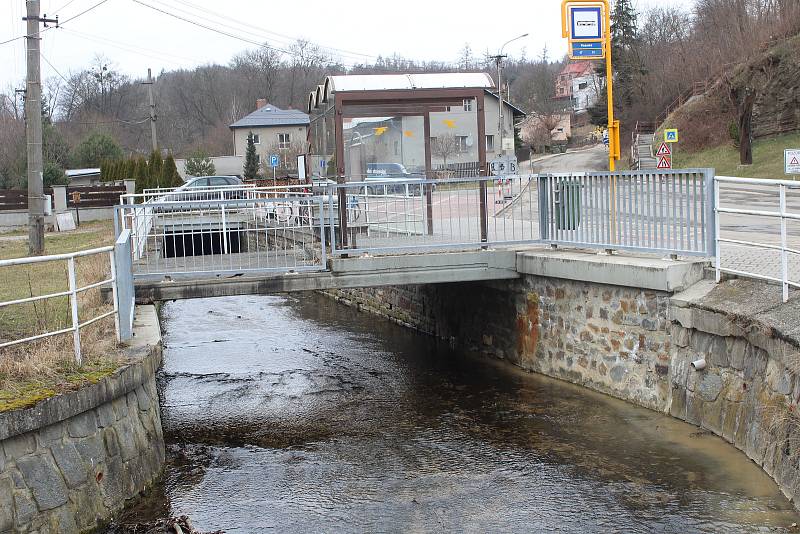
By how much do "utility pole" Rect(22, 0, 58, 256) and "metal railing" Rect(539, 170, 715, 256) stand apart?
48.0ft

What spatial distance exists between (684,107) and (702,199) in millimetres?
44594

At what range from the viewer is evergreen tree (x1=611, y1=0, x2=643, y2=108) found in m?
65.6

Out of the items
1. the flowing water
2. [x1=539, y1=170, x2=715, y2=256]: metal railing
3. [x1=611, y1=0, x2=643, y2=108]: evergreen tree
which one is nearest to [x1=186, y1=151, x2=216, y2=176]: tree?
[x1=611, y1=0, x2=643, y2=108]: evergreen tree

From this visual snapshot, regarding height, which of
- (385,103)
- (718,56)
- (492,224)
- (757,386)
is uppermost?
(718,56)

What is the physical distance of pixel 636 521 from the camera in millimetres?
7762

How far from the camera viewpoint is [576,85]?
404 ft

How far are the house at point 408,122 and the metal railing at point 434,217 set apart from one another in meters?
1.06

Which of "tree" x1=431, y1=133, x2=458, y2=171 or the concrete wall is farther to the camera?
"tree" x1=431, y1=133, x2=458, y2=171

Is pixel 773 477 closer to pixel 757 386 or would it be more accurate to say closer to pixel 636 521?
pixel 757 386

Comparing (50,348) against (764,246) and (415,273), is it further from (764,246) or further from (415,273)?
(764,246)

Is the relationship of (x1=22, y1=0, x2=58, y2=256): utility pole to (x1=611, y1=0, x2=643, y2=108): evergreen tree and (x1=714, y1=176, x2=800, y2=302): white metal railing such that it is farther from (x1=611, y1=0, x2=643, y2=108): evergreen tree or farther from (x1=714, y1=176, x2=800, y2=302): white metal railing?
(x1=611, y1=0, x2=643, y2=108): evergreen tree

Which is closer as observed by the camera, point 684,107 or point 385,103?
point 385,103

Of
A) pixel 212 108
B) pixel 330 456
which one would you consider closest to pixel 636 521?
pixel 330 456

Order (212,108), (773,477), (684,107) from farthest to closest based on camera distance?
1. (212,108)
2. (684,107)
3. (773,477)
